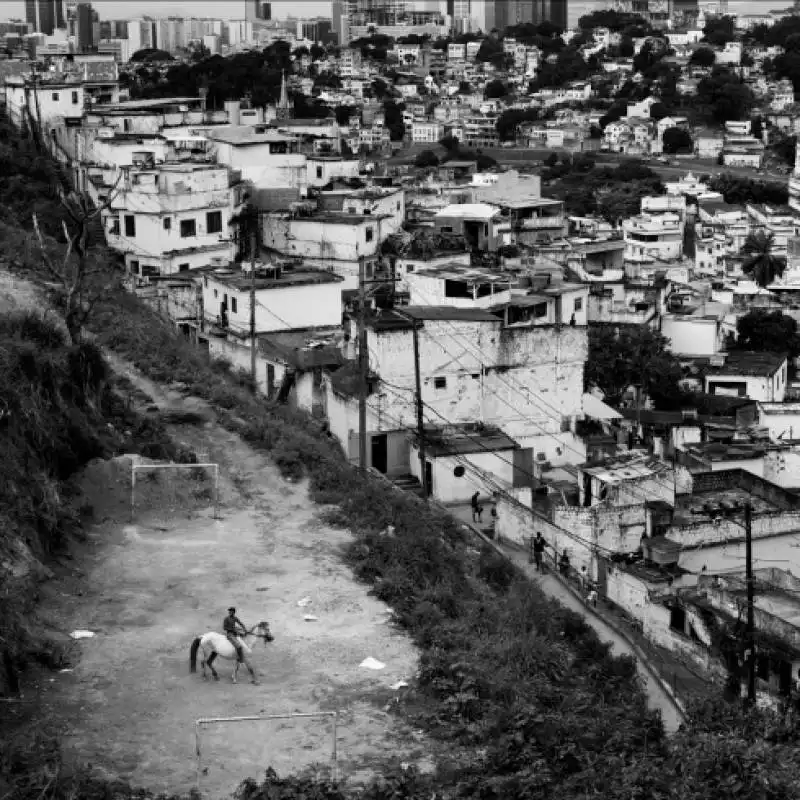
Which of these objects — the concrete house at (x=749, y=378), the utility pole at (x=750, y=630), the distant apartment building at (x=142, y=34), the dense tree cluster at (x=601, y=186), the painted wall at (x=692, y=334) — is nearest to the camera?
the utility pole at (x=750, y=630)

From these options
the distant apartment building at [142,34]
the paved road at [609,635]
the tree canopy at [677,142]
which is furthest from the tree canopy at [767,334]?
the distant apartment building at [142,34]

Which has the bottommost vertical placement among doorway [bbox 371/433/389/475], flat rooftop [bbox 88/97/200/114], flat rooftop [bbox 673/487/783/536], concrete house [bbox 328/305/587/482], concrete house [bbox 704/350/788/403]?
concrete house [bbox 704/350/788/403]

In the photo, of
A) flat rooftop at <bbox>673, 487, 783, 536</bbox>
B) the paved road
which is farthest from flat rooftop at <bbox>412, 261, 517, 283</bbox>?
the paved road

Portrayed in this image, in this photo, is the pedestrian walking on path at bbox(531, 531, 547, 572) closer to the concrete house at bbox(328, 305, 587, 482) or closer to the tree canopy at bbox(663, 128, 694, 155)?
the concrete house at bbox(328, 305, 587, 482)

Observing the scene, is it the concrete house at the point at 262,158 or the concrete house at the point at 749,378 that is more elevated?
the concrete house at the point at 262,158

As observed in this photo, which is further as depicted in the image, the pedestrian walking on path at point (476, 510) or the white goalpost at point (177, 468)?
the pedestrian walking on path at point (476, 510)

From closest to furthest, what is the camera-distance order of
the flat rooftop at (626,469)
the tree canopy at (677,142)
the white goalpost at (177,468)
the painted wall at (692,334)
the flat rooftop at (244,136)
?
the white goalpost at (177,468) → the flat rooftop at (626,469) → the painted wall at (692,334) → the flat rooftop at (244,136) → the tree canopy at (677,142)

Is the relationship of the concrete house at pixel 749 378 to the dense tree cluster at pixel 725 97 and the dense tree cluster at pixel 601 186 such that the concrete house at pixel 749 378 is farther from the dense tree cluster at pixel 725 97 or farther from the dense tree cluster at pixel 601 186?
the dense tree cluster at pixel 725 97

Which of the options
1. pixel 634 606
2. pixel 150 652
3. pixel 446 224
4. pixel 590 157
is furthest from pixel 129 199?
pixel 590 157
